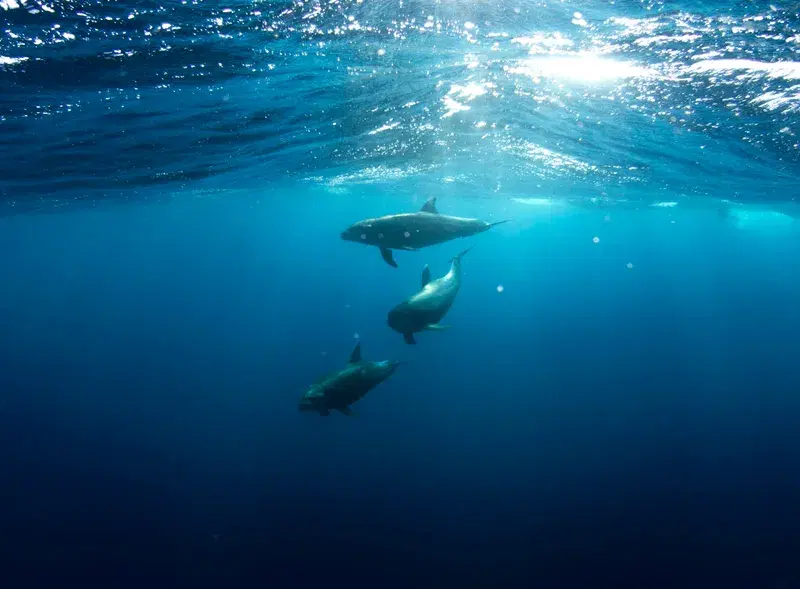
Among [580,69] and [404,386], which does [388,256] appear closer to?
[580,69]

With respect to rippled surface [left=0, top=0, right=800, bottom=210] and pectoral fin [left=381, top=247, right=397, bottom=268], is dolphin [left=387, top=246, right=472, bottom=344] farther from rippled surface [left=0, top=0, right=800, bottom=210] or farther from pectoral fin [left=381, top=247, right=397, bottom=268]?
rippled surface [left=0, top=0, right=800, bottom=210]

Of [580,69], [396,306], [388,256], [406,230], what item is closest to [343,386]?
[396,306]

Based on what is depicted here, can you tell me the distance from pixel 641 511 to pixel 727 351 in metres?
35.2

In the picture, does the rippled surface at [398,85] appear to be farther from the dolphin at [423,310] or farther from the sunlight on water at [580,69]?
the dolphin at [423,310]

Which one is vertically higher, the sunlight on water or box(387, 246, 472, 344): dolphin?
the sunlight on water

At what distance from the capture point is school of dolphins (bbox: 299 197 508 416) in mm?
6199

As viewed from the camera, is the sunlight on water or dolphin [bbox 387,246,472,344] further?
the sunlight on water

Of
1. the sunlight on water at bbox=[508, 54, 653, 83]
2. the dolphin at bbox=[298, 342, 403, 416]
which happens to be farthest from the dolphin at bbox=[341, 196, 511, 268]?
the sunlight on water at bbox=[508, 54, 653, 83]

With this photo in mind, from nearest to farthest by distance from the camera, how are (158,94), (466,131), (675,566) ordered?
(158,94), (675,566), (466,131)

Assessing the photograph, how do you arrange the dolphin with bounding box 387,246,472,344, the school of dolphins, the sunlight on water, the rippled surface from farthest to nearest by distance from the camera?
the sunlight on water → the rippled surface → the school of dolphins → the dolphin with bounding box 387,246,472,344

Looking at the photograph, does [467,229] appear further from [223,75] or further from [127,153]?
[127,153]

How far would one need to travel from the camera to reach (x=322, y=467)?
719 inches

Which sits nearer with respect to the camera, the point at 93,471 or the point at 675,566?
the point at 675,566

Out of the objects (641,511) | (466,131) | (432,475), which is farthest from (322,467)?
(466,131)
